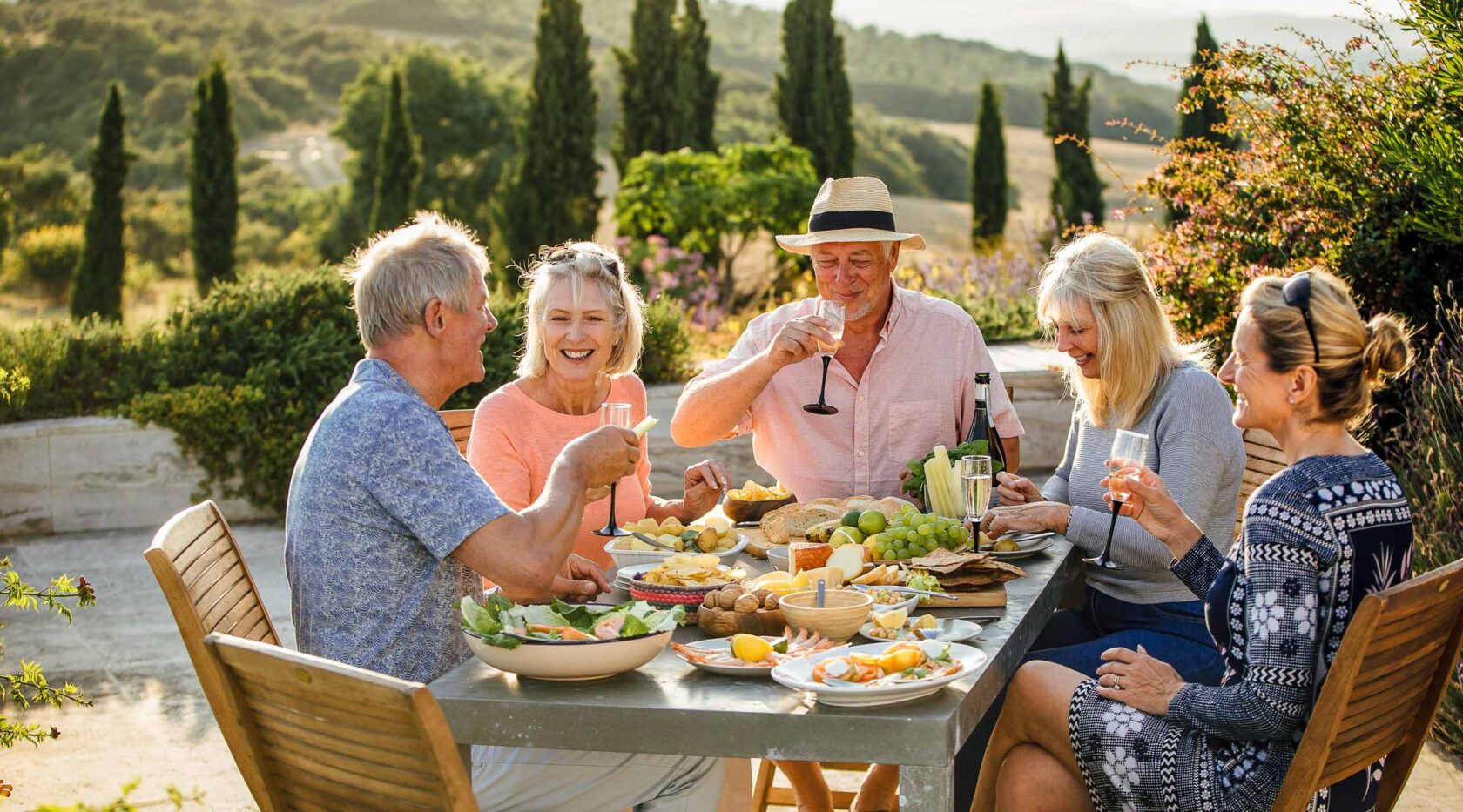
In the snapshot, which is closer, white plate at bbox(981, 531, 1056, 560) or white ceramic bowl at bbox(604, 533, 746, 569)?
white ceramic bowl at bbox(604, 533, 746, 569)

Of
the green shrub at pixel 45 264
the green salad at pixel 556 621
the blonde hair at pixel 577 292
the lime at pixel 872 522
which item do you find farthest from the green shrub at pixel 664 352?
the green shrub at pixel 45 264

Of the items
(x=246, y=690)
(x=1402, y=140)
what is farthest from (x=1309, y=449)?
(x=1402, y=140)

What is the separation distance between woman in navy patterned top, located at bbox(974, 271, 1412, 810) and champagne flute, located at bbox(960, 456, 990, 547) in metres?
0.49

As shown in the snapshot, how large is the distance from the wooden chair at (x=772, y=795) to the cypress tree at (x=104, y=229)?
40.9ft

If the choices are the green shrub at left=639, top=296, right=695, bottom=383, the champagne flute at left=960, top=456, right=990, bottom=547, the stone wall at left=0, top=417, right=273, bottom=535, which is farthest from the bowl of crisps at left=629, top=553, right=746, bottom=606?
the stone wall at left=0, top=417, right=273, bottom=535

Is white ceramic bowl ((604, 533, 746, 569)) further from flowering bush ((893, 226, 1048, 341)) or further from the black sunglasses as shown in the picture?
flowering bush ((893, 226, 1048, 341))

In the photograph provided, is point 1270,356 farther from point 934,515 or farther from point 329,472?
point 329,472

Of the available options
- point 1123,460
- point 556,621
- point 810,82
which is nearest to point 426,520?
point 556,621

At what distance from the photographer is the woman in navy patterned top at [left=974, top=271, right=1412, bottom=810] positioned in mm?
2336

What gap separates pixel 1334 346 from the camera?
2.48 meters

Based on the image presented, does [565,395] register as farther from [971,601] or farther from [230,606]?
[971,601]

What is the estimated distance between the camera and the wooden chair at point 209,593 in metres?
2.33

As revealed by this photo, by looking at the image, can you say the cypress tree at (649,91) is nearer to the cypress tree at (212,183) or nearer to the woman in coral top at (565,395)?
the cypress tree at (212,183)

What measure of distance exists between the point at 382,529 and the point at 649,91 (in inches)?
543
